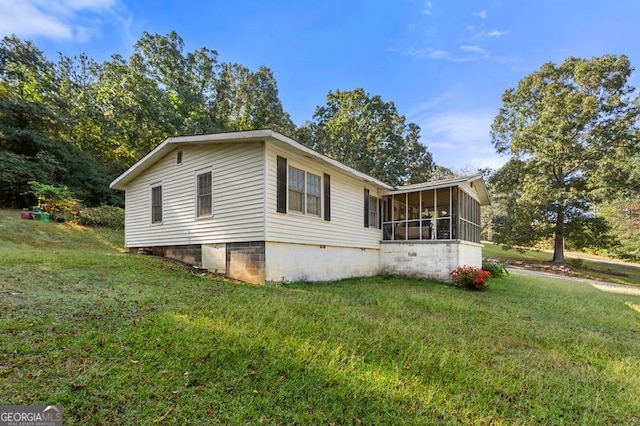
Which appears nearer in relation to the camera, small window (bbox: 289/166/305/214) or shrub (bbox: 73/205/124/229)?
small window (bbox: 289/166/305/214)

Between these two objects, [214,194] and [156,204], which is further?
[156,204]

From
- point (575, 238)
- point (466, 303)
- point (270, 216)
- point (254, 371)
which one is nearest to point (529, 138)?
point (575, 238)

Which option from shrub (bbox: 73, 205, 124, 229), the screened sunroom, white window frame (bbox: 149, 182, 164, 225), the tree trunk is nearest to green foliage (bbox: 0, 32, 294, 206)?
shrub (bbox: 73, 205, 124, 229)

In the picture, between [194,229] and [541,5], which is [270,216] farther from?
[541,5]

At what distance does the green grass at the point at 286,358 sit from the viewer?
112 inches

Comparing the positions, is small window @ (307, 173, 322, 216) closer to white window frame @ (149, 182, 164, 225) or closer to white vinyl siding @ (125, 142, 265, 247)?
white vinyl siding @ (125, 142, 265, 247)

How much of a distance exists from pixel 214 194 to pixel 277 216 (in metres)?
2.21

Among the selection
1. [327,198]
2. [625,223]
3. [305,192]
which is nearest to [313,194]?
[305,192]

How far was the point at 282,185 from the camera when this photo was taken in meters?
8.46

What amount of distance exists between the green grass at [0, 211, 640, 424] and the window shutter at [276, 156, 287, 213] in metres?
2.46

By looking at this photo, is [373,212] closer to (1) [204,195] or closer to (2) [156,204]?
(1) [204,195]

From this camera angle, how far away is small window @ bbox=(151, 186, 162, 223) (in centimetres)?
1099

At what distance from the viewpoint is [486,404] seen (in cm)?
319

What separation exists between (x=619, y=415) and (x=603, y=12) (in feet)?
39.5
